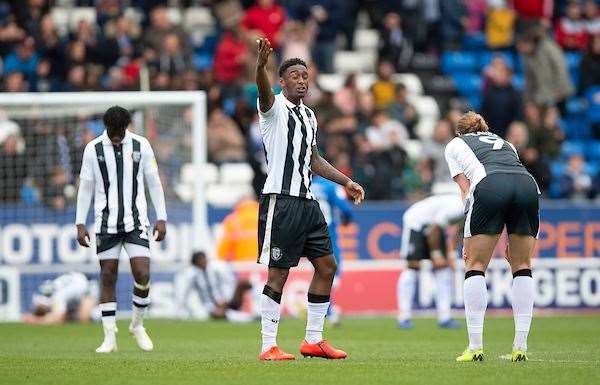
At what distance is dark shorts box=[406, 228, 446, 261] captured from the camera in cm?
2028

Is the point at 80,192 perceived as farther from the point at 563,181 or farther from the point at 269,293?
the point at 563,181

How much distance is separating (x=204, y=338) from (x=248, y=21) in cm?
1107

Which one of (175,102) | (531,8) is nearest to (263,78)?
(175,102)

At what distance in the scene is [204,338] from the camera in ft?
55.4

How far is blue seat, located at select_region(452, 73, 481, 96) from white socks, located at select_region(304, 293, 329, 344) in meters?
17.1

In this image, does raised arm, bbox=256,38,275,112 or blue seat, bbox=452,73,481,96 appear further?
blue seat, bbox=452,73,481,96

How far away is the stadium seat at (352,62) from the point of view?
28.7 meters

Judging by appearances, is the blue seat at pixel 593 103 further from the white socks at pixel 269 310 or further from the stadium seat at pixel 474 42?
the white socks at pixel 269 310

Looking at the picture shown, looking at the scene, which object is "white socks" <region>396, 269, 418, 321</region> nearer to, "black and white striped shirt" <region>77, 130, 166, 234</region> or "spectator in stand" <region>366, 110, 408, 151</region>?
"spectator in stand" <region>366, 110, 408, 151</region>

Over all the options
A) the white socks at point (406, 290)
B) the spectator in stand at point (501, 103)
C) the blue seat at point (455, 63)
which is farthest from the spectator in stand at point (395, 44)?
the white socks at point (406, 290)

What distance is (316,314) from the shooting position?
12.1 meters

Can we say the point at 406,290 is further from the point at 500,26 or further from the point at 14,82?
the point at 500,26

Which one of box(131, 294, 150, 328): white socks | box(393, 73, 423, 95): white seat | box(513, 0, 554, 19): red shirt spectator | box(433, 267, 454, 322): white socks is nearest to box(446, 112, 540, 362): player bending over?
box(131, 294, 150, 328): white socks

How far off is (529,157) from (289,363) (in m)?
14.0
